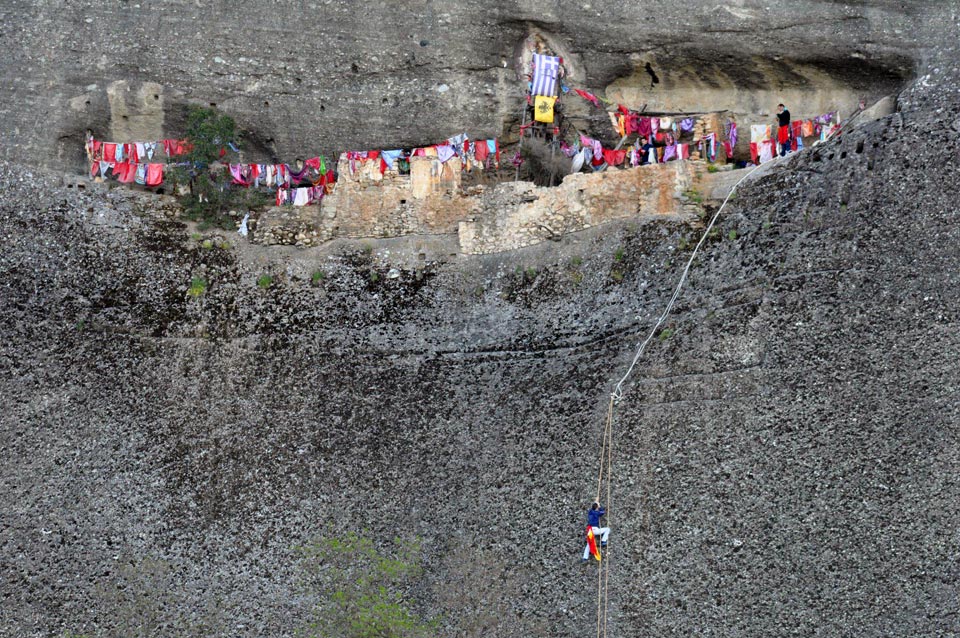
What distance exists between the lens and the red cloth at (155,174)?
79.0 feet

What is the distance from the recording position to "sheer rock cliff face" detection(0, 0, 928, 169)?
920 inches

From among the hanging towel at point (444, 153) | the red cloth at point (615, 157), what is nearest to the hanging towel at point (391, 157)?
the hanging towel at point (444, 153)

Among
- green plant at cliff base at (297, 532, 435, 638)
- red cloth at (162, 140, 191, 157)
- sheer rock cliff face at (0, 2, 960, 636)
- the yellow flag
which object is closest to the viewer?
sheer rock cliff face at (0, 2, 960, 636)

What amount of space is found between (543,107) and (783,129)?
4.49 m

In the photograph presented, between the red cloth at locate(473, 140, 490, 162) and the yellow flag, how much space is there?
1122mm

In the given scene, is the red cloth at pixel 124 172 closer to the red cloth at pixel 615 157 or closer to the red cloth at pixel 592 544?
the red cloth at pixel 615 157

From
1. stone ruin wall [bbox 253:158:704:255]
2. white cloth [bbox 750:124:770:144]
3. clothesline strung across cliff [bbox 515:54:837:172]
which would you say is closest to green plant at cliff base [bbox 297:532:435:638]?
stone ruin wall [bbox 253:158:704:255]

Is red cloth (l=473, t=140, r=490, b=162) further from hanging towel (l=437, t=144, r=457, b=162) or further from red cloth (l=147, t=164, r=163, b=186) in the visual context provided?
Result: red cloth (l=147, t=164, r=163, b=186)

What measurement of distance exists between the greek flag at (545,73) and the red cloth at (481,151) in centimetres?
139

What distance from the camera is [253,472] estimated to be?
21.3m

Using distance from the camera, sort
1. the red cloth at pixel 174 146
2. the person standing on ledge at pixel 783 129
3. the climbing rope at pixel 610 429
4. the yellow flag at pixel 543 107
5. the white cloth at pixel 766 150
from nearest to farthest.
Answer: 1. the climbing rope at pixel 610 429
2. the person standing on ledge at pixel 783 129
3. the white cloth at pixel 766 150
4. the red cloth at pixel 174 146
5. the yellow flag at pixel 543 107

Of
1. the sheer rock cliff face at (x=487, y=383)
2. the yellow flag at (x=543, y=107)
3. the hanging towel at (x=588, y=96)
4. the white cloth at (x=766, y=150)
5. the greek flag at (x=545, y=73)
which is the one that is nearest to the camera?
the sheer rock cliff face at (x=487, y=383)

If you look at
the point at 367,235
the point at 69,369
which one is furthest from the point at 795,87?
the point at 69,369


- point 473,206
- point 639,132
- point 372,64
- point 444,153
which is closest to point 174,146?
point 372,64
